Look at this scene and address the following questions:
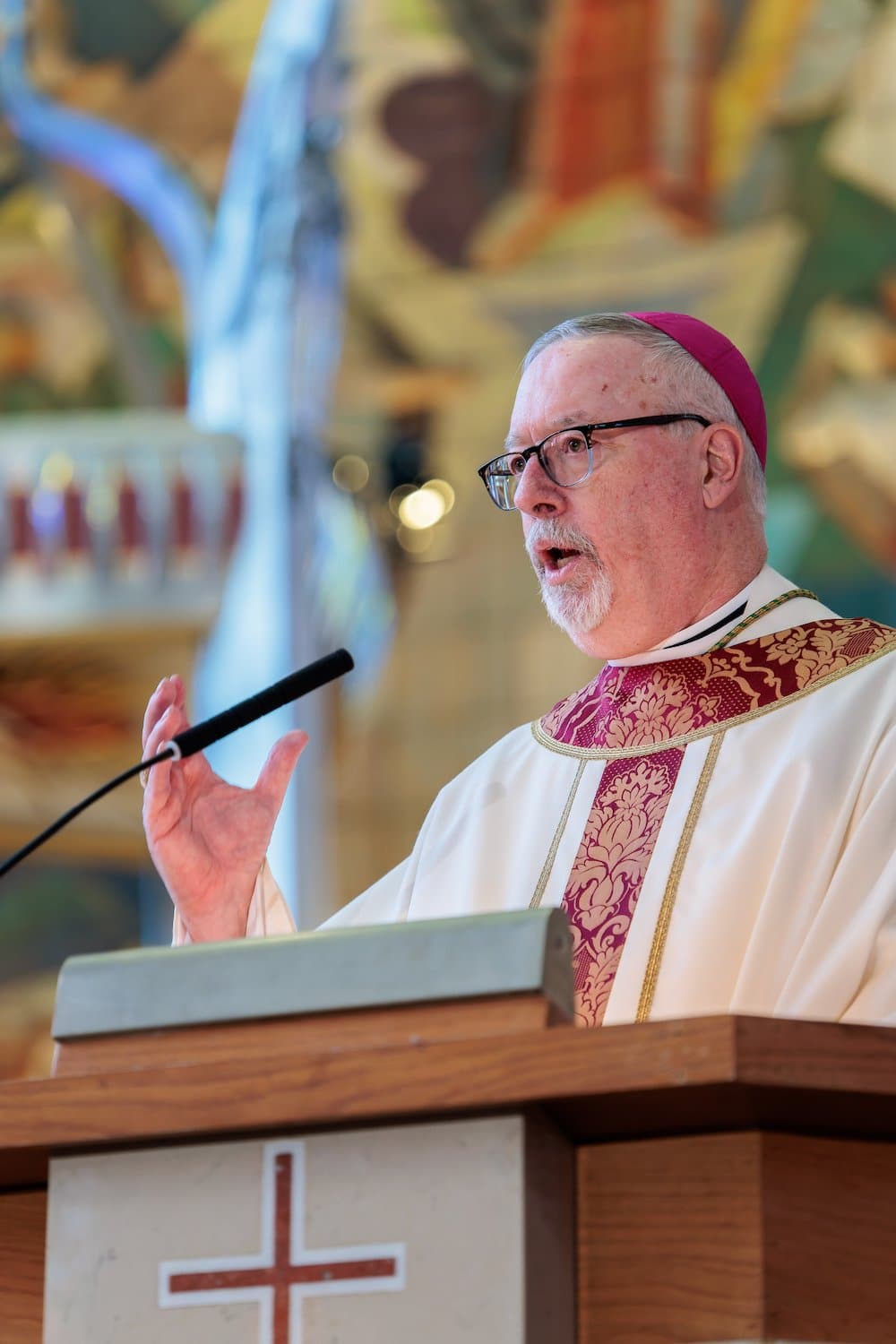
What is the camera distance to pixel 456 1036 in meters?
1.60

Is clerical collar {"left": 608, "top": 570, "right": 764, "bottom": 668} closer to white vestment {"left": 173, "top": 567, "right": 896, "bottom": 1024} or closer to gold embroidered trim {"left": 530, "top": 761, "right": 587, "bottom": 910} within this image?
white vestment {"left": 173, "top": 567, "right": 896, "bottom": 1024}

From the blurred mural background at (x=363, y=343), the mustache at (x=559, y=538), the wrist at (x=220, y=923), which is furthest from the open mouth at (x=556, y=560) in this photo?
the blurred mural background at (x=363, y=343)

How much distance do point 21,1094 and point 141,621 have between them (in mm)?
7043

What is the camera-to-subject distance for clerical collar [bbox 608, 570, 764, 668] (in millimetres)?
2734

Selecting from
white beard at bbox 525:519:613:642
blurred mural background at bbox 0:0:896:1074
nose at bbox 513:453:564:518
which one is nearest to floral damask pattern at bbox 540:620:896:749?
white beard at bbox 525:519:613:642

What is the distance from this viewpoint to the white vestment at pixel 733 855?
86.0 inches

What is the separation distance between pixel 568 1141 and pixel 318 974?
0.74 ft

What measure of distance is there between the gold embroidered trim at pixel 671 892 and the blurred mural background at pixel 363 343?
5.31 m

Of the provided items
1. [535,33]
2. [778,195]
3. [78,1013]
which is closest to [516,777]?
[78,1013]

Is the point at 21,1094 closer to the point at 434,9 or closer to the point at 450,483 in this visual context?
the point at 450,483

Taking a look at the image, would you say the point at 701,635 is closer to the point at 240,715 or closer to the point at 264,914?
the point at 264,914

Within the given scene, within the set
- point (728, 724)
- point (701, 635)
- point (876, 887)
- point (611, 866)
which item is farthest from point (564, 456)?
point (876, 887)

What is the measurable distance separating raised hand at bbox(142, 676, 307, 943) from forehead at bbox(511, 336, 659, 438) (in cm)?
58

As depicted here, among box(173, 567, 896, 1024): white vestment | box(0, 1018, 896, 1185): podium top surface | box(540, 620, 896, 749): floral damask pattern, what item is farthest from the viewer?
box(540, 620, 896, 749): floral damask pattern
